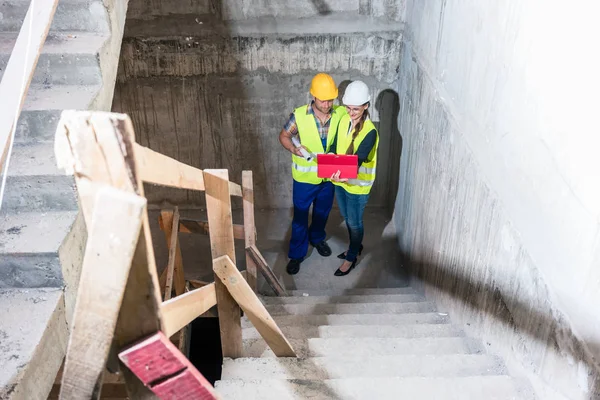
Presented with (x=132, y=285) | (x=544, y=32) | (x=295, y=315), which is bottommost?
(x=295, y=315)

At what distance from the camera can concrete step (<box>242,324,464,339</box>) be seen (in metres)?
3.74

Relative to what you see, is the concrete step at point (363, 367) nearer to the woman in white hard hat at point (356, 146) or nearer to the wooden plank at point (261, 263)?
the wooden plank at point (261, 263)

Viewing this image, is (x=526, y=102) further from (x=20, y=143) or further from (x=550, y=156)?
(x=20, y=143)

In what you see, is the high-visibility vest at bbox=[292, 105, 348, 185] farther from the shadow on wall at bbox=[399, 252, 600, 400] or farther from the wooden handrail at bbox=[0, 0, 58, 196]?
the wooden handrail at bbox=[0, 0, 58, 196]

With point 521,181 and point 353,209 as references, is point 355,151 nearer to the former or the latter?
point 353,209

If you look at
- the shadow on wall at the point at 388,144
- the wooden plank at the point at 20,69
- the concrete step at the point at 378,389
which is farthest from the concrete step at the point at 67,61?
the shadow on wall at the point at 388,144

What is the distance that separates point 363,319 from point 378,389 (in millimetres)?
1441

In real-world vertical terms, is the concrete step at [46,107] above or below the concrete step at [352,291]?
above

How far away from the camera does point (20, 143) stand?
128 inches

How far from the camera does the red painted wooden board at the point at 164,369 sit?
1468mm


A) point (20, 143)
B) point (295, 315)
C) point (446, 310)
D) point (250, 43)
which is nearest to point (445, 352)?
point (446, 310)

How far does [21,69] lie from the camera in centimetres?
244

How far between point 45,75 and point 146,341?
2676 mm

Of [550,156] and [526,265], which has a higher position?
[550,156]
